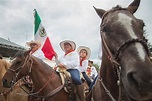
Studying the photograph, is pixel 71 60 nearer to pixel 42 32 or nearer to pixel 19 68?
pixel 19 68

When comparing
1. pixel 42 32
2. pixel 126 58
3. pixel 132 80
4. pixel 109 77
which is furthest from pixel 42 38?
pixel 132 80

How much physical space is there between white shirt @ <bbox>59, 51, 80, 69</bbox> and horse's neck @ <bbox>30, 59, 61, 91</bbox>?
59 centimetres

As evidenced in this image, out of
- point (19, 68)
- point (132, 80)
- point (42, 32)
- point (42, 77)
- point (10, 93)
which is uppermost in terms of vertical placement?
point (42, 32)

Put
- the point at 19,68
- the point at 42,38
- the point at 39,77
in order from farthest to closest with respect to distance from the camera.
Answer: the point at 42,38
the point at 19,68
the point at 39,77

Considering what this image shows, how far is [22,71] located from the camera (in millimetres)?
7039

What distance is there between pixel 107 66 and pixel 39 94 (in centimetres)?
378

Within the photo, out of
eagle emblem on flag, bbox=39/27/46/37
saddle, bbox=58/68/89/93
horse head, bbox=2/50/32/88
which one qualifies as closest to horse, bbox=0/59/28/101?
horse head, bbox=2/50/32/88

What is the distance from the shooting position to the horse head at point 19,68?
276 inches

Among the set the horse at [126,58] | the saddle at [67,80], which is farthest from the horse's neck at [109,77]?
the saddle at [67,80]

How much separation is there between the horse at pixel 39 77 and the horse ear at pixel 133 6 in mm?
3916

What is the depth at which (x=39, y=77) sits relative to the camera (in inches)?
272

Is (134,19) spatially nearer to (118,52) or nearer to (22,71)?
(118,52)

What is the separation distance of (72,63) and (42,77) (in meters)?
1.03

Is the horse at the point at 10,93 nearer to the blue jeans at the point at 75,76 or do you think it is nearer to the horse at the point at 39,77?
the horse at the point at 39,77
